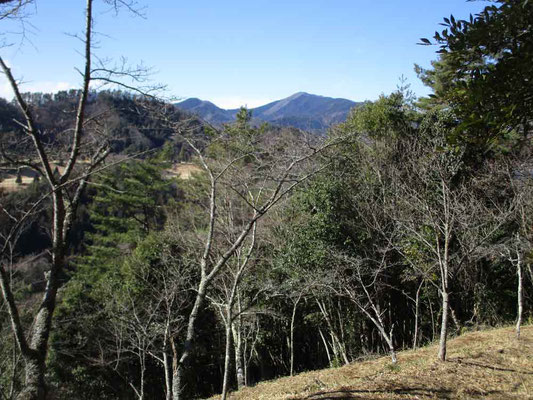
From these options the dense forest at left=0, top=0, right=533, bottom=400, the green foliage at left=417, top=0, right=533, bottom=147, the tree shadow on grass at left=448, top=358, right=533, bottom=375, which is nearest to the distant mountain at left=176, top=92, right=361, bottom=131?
the dense forest at left=0, top=0, right=533, bottom=400

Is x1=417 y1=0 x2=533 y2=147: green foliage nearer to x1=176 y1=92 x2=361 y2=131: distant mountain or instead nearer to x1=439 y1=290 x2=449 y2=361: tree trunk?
x1=176 y1=92 x2=361 y2=131: distant mountain

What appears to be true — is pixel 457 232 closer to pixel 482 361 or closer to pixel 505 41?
pixel 482 361

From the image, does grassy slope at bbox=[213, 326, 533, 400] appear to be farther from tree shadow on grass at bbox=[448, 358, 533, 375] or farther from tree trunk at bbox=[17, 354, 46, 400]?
tree trunk at bbox=[17, 354, 46, 400]

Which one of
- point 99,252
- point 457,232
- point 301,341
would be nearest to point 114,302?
point 301,341

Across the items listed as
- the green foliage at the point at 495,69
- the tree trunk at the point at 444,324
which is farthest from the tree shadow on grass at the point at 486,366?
the green foliage at the point at 495,69

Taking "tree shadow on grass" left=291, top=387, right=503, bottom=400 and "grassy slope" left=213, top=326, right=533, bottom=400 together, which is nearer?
"tree shadow on grass" left=291, top=387, right=503, bottom=400

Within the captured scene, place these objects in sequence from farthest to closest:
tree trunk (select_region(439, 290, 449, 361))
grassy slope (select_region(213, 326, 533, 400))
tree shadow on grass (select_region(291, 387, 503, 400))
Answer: tree trunk (select_region(439, 290, 449, 361)) < grassy slope (select_region(213, 326, 533, 400)) < tree shadow on grass (select_region(291, 387, 503, 400))

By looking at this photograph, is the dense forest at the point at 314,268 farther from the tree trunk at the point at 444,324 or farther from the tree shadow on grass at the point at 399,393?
the tree shadow on grass at the point at 399,393

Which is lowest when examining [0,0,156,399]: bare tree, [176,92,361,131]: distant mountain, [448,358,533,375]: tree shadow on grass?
[448,358,533,375]: tree shadow on grass

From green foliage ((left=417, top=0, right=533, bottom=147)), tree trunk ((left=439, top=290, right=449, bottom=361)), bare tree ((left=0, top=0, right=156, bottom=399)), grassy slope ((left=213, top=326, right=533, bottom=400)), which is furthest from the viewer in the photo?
tree trunk ((left=439, top=290, right=449, bottom=361))

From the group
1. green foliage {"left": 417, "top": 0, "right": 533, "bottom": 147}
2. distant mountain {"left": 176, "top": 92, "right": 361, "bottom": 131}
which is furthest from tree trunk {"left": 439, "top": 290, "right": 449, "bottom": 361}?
distant mountain {"left": 176, "top": 92, "right": 361, "bottom": 131}

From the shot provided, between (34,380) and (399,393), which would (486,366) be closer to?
(399,393)

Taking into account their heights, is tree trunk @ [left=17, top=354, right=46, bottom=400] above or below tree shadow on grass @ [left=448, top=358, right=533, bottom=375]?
above

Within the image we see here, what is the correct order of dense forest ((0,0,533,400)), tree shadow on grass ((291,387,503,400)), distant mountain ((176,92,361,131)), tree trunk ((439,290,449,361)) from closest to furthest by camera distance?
tree shadow on grass ((291,387,503,400))
tree trunk ((439,290,449,361))
dense forest ((0,0,533,400))
distant mountain ((176,92,361,131))
